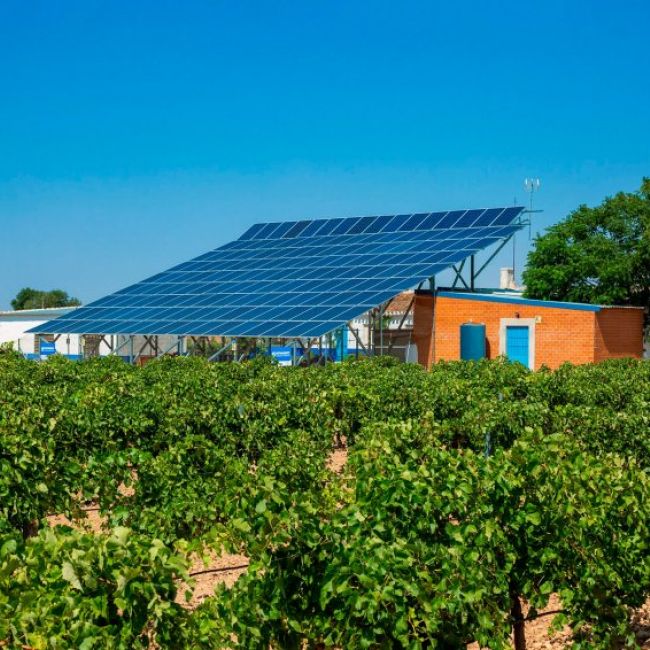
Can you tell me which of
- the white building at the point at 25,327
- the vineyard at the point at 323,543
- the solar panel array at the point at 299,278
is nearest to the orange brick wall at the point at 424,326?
the solar panel array at the point at 299,278

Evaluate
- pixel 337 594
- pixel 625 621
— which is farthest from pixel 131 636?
pixel 625 621

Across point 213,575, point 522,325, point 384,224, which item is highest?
point 384,224

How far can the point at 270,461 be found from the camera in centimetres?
991

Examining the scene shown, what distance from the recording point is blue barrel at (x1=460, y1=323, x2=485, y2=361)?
3284 centimetres

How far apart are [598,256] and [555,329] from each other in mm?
8405

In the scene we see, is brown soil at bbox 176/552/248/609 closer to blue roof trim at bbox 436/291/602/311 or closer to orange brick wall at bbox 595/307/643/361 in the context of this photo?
blue roof trim at bbox 436/291/602/311

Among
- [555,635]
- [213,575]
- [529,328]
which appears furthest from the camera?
[529,328]

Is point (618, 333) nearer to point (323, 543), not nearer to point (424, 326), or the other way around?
point (424, 326)

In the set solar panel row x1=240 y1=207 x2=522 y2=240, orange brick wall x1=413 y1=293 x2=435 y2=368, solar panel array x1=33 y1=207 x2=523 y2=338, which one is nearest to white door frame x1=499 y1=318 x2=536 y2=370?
orange brick wall x1=413 y1=293 x2=435 y2=368

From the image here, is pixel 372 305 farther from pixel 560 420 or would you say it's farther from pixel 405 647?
pixel 405 647

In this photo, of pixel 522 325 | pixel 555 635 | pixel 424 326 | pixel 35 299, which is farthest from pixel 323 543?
pixel 35 299

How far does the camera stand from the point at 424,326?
115ft

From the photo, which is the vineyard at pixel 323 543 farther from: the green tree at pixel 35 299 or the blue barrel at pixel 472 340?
the green tree at pixel 35 299

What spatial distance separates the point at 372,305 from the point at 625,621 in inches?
962
